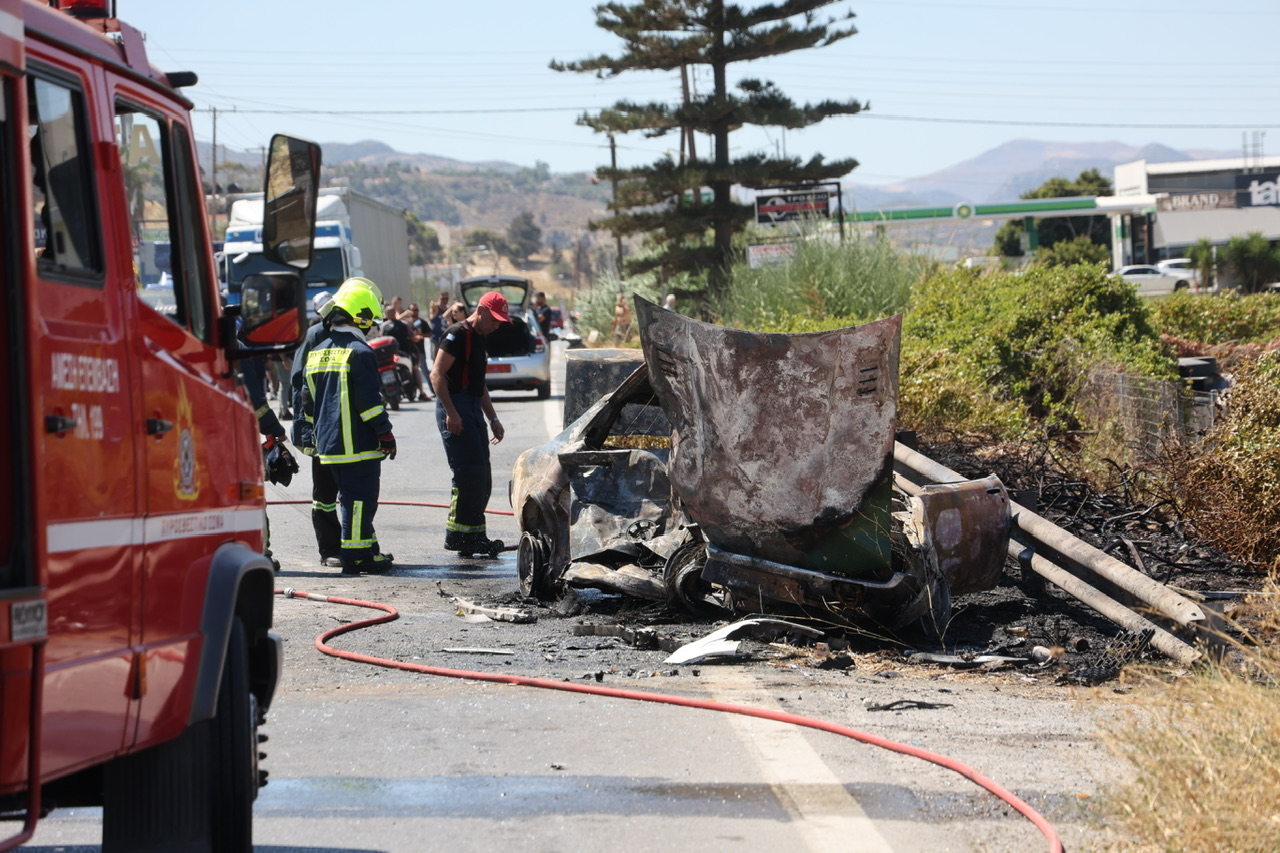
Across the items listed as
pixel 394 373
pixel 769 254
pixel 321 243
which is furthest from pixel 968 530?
pixel 321 243

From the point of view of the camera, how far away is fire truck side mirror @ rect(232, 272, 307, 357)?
13.6 feet

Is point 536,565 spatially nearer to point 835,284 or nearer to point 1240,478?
point 1240,478

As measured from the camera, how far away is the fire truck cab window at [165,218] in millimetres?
3730

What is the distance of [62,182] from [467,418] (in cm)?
697

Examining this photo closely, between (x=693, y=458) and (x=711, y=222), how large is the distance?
30.7 metres

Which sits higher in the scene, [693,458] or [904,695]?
[693,458]

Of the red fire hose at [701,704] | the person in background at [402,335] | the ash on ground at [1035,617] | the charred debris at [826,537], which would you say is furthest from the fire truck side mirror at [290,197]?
the person in background at [402,335]

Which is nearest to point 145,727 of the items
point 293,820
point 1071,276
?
point 293,820

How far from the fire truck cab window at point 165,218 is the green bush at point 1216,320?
54.5 ft

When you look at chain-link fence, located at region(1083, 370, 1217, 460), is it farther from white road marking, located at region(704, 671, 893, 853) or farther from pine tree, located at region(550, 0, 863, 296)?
pine tree, located at region(550, 0, 863, 296)

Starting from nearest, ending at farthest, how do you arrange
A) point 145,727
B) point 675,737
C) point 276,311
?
1. point 145,727
2. point 276,311
3. point 675,737

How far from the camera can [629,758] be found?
16.7 ft

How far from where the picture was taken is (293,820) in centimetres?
449

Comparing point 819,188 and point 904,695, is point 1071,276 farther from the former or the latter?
point 819,188
